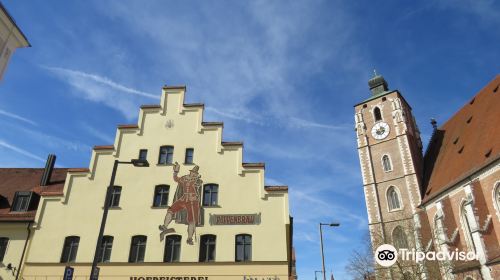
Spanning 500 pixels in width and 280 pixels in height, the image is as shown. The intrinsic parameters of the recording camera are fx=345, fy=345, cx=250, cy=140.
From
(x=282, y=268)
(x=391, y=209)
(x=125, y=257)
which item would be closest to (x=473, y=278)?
(x=391, y=209)

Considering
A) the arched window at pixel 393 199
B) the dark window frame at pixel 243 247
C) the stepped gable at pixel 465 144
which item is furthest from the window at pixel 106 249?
the arched window at pixel 393 199

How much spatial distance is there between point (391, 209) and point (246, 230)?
27.8m

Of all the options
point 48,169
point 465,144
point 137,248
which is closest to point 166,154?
point 137,248

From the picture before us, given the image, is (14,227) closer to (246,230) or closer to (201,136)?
(201,136)

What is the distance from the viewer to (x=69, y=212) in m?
22.2

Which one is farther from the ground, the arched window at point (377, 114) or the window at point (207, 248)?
the arched window at point (377, 114)

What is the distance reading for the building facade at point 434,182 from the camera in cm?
2777

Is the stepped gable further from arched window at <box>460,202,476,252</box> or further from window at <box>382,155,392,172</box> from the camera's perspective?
window at <box>382,155,392,172</box>

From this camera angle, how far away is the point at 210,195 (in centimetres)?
2255

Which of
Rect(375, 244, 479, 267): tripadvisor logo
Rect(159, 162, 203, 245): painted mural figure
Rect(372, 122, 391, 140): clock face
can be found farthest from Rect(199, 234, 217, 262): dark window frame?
Rect(372, 122, 391, 140): clock face

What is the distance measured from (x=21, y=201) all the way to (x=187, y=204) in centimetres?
1163

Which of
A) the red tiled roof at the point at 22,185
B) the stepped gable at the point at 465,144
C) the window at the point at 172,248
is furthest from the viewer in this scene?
the stepped gable at the point at 465,144

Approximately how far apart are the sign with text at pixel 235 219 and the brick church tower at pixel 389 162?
59.7ft

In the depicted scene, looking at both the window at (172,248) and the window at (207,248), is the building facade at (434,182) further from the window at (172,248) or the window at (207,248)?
Result: the window at (172,248)
